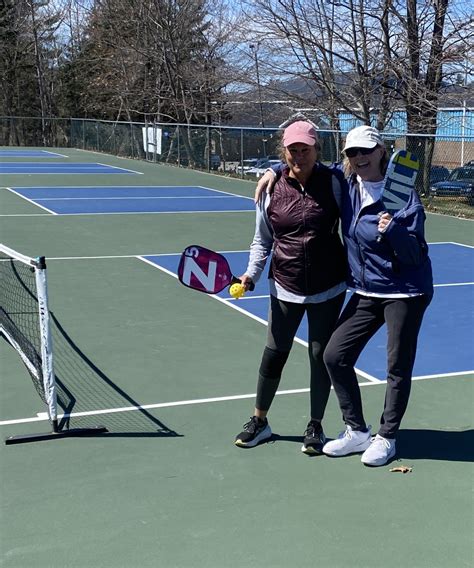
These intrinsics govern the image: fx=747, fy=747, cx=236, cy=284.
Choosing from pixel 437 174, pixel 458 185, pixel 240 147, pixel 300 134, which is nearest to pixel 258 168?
pixel 240 147

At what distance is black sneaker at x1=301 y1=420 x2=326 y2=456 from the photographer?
4.49 metres

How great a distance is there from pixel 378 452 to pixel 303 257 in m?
1.21

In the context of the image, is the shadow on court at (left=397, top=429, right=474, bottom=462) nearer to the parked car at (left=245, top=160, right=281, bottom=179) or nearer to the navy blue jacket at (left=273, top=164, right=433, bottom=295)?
the navy blue jacket at (left=273, top=164, right=433, bottom=295)

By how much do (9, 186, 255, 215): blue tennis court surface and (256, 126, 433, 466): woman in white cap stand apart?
509 inches

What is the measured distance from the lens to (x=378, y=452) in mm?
4312

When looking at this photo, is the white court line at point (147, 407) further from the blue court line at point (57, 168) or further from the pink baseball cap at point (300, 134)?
the blue court line at point (57, 168)

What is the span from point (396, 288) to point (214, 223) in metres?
11.4

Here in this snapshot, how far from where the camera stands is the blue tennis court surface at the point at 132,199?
17297 mm

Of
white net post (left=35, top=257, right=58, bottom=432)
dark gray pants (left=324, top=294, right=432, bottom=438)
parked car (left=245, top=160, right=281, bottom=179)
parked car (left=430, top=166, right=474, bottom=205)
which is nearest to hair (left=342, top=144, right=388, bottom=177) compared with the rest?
dark gray pants (left=324, top=294, right=432, bottom=438)

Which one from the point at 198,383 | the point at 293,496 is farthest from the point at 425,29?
the point at 293,496

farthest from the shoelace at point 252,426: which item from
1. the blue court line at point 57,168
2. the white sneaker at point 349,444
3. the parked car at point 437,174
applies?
the blue court line at point 57,168

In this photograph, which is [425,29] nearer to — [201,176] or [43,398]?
[201,176]

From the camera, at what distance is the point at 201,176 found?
26875 millimetres

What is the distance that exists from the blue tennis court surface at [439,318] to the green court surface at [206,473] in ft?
1.25
